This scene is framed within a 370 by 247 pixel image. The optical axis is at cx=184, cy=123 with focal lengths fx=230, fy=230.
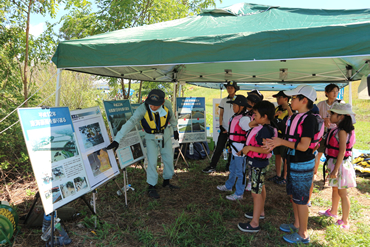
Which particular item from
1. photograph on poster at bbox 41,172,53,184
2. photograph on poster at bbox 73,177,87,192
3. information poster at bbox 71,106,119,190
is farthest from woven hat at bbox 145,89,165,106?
photograph on poster at bbox 41,172,53,184

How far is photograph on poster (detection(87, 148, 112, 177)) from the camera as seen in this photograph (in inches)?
119

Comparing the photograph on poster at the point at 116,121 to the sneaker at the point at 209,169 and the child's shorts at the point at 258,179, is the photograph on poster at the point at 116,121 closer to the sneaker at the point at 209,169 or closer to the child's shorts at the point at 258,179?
the child's shorts at the point at 258,179

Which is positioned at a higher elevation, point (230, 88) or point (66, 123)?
point (230, 88)

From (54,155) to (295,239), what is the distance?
114 inches

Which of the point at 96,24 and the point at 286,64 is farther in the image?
the point at 96,24

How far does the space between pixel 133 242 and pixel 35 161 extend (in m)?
1.46

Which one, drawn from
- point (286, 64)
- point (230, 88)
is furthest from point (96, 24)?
point (286, 64)

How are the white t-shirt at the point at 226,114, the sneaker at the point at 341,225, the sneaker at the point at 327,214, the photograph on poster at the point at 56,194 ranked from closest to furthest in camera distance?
the photograph on poster at the point at 56,194
the sneaker at the point at 341,225
the sneaker at the point at 327,214
the white t-shirt at the point at 226,114

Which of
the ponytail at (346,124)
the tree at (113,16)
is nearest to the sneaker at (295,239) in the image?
the ponytail at (346,124)

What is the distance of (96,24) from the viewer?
6102 millimetres

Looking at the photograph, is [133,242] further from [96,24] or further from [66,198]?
[96,24]

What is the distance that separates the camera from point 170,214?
3494 mm

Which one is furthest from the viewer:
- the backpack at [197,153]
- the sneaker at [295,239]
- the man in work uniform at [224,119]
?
the backpack at [197,153]

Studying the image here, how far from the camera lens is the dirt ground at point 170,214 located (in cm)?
281
